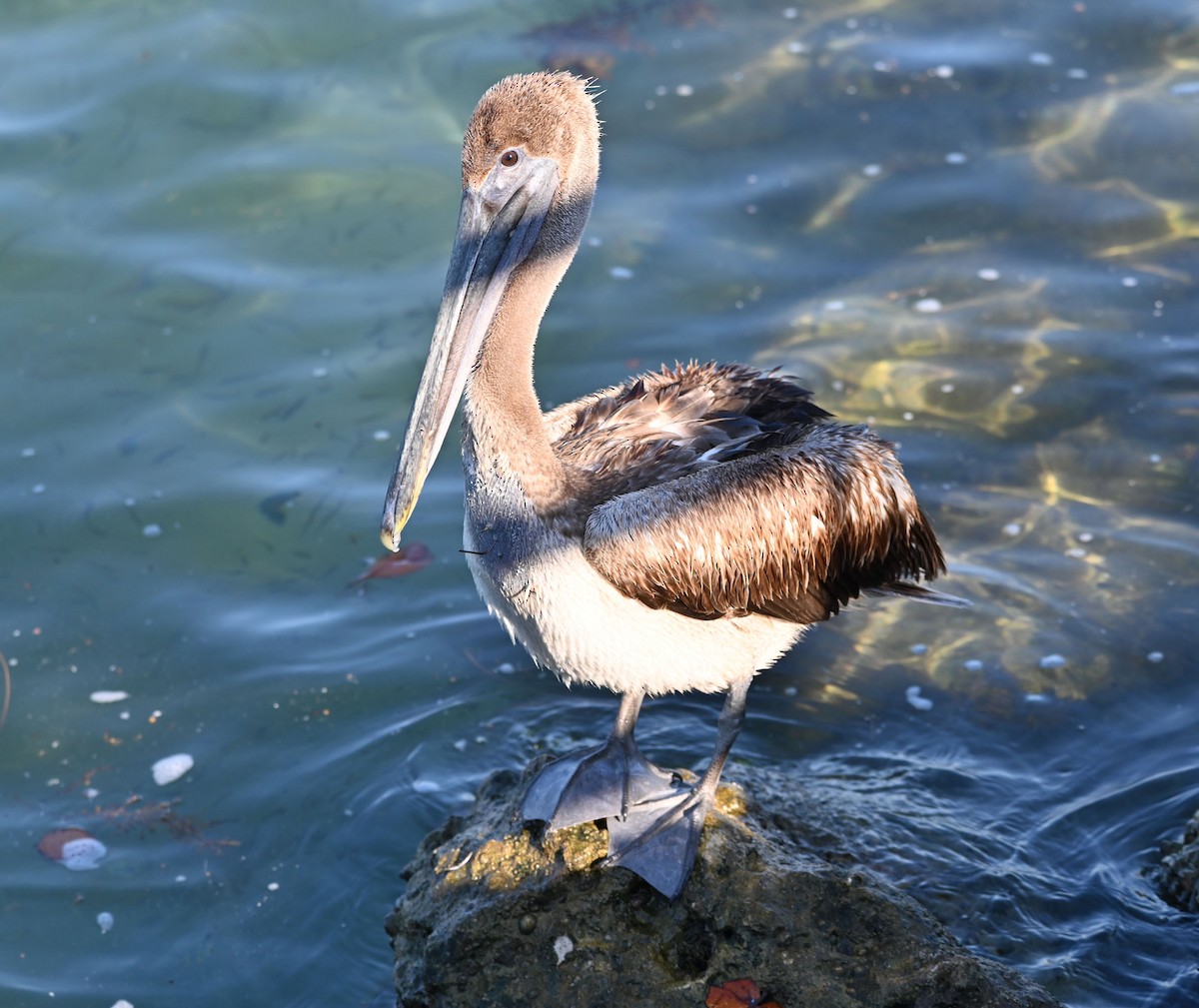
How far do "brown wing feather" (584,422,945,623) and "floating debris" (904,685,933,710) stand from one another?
1243mm

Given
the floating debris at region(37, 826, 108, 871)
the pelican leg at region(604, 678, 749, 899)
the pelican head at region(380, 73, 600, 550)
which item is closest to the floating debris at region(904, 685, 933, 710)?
the pelican leg at region(604, 678, 749, 899)

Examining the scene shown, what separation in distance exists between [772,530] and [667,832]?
840mm

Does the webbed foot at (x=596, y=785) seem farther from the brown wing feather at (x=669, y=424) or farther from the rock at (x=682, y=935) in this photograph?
the brown wing feather at (x=669, y=424)

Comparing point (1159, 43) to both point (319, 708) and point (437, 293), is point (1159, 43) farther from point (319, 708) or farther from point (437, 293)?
point (319, 708)

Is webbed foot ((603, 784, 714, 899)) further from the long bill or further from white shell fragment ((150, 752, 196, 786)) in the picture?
white shell fragment ((150, 752, 196, 786))

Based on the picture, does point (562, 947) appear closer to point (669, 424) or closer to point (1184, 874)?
point (669, 424)

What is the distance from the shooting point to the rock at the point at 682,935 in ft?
11.1

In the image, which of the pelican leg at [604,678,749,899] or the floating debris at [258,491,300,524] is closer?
the pelican leg at [604,678,749,899]

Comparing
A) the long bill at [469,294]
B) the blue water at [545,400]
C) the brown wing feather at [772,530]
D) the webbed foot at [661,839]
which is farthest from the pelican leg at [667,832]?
the long bill at [469,294]

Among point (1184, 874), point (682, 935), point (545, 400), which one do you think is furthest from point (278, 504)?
point (1184, 874)

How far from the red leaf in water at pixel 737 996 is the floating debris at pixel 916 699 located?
77.5 inches

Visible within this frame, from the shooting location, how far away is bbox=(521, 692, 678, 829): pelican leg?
12.5 ft

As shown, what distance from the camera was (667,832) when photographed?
11.9 ft

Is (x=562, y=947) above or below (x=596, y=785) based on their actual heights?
below
